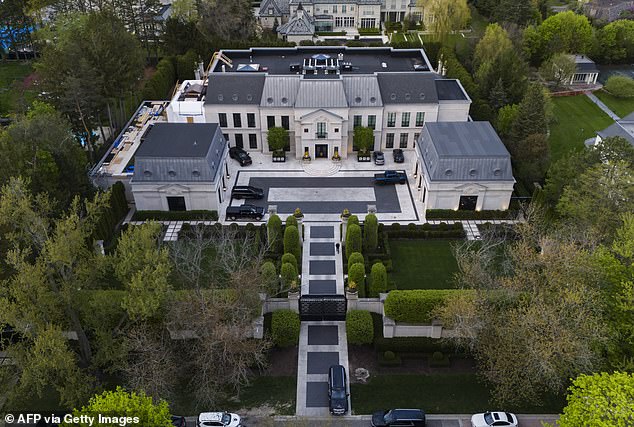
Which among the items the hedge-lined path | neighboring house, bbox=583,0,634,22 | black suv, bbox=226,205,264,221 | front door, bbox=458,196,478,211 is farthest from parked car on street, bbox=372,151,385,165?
neighboring house, bbox=583,0,634,22

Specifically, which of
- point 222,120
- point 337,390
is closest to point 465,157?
point 337,390

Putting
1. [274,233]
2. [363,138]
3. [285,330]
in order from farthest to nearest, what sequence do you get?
[363,138]
[274,233]
[285,330]

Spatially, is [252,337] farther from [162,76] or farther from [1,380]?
[162,76]

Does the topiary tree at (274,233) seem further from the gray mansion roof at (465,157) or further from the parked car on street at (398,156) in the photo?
the parked car on street at (398,156)

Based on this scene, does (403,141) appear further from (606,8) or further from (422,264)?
A: (606,8)

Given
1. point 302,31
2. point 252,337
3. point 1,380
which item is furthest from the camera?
point 302,31

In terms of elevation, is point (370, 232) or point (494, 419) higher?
point (370, 232)

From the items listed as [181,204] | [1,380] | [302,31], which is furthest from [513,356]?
[302,31]
